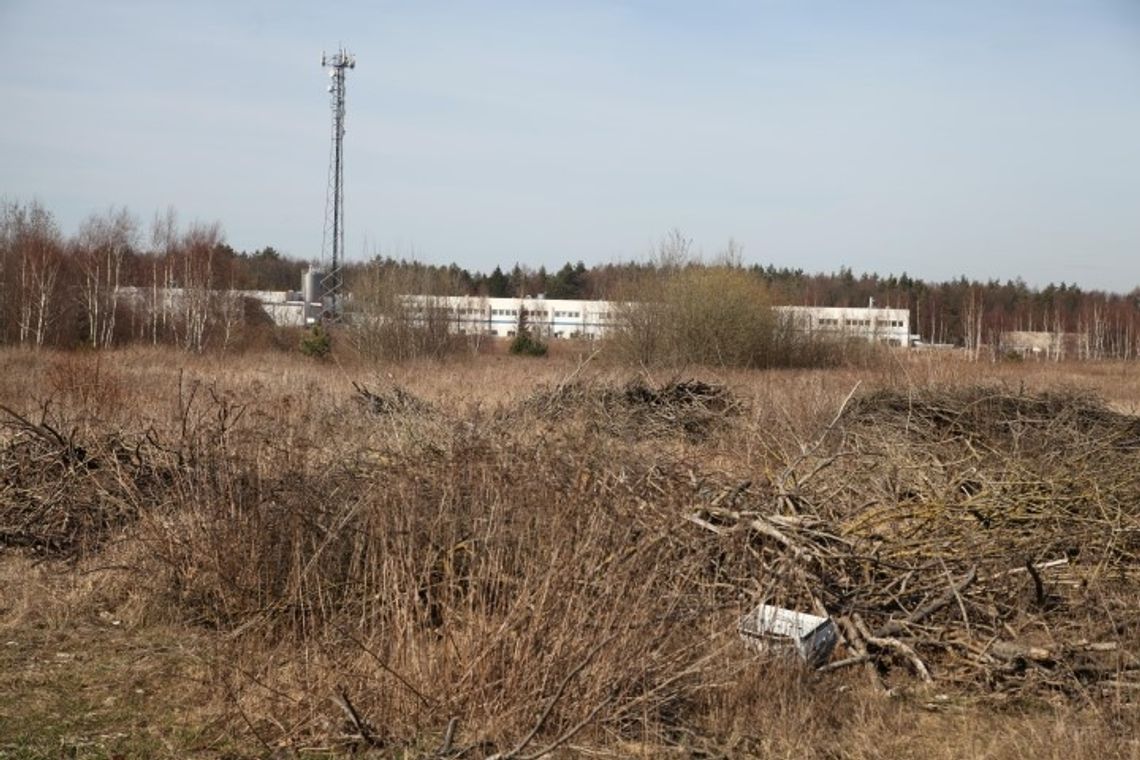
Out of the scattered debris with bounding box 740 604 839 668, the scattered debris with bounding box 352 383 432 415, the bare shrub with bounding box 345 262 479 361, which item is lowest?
the scattered debris with bounding box 740 604 839 668

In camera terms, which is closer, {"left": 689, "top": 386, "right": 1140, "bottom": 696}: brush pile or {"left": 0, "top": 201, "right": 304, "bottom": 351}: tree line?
{"left": 689, "top": 386, "right": 1140, "bottom": 696}: brush pile

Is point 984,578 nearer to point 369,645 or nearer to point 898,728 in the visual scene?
point 898,728

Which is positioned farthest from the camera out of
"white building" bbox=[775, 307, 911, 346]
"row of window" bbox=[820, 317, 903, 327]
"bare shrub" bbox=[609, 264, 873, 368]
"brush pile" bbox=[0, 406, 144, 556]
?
"row of window" bbox=[820, 317, 903, 327]

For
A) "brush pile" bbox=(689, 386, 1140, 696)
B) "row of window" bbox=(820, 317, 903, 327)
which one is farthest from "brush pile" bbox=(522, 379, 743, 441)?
"row of window" bbox=(820, 317, 903, 327)

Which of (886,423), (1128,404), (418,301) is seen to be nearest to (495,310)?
(418,301)

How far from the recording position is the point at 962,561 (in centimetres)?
544

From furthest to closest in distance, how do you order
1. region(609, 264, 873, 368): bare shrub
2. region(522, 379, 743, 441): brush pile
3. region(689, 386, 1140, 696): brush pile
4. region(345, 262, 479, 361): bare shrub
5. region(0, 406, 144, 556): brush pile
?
region(345, 262, 479, 361): bare shrub
region(609, 264, 873, 368): bare shrub
region(522, 379, 743, 441): brush pile
region(0, 406, 144, 556): brush pile
region(689, 386, 1140, 696): brush pile

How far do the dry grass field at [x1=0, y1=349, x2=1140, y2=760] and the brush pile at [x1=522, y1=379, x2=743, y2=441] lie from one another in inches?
139

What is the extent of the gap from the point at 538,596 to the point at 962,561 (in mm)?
2610

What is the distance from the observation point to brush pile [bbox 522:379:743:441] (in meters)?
10.9

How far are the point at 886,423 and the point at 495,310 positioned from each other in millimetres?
64215

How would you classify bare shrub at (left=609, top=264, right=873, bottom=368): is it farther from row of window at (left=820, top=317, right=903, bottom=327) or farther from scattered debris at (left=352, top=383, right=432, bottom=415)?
scattered debris at (left=352, top=383, right=432, bottom=415)

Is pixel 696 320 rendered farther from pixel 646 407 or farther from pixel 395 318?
pixel 646 407

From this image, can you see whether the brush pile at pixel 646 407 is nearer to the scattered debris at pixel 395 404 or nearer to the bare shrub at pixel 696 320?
the scattered debris at pixel 395 404
